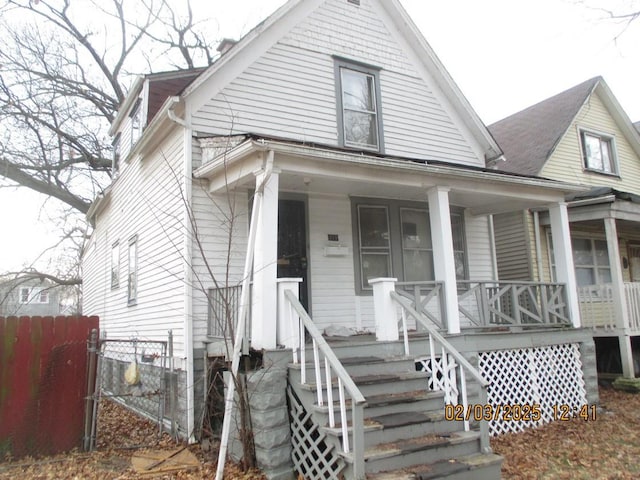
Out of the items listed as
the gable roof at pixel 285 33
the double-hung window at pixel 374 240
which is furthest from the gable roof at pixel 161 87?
the double-hung window at pixel 374 240

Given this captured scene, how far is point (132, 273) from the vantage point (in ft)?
34.9

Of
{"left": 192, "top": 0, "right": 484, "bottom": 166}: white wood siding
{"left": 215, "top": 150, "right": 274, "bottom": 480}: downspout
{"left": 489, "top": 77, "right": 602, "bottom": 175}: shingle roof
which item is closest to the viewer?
{"left": 215, "top": 150, "right": 274, "bottom": 480}: downspout

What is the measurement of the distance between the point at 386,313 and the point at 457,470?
2.34m

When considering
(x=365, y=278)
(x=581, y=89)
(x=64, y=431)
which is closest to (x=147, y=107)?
(x=365, y=278)

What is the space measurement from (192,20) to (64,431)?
76.1ft

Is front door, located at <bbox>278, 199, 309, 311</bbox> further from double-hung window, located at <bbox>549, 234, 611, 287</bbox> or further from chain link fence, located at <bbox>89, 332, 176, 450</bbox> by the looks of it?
double-hung window, located at <bbox>549, 234, 611, 287</bbox>

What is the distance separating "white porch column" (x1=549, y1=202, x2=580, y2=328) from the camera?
921 centimetres

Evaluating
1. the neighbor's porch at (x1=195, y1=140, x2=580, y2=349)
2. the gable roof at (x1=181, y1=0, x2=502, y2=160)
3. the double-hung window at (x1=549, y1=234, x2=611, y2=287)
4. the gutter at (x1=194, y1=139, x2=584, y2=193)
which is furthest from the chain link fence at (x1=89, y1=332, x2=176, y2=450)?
the double-hung window at (x1=549, y1=234, x2=611, y2=287)

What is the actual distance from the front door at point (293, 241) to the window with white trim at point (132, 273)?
3594mm

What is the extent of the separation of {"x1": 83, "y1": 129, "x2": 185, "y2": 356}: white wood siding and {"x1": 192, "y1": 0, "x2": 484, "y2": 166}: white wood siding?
1.28m

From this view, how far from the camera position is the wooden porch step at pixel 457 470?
481 centimetres

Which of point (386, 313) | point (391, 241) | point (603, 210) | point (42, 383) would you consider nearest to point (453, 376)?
point (386, 313)

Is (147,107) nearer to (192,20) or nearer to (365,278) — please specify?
(365,278)

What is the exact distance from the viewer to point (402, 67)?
10.6m
